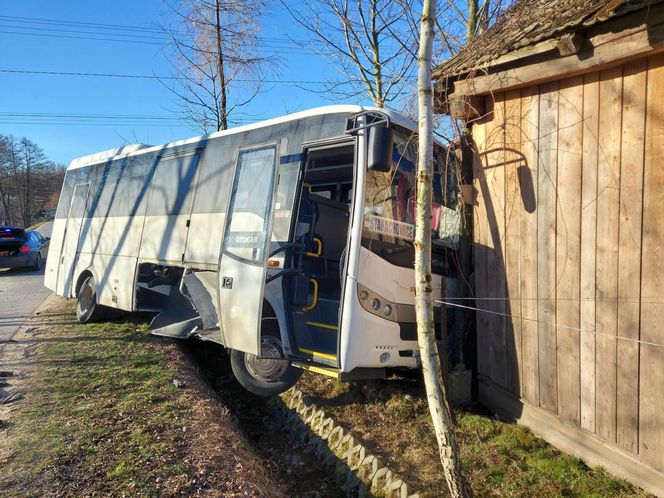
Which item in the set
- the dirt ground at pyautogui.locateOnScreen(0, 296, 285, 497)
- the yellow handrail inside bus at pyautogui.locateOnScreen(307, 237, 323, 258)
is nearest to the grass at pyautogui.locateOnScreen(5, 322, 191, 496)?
the dirt ground at pyautogui.locateOnScreen(0, 296, 285, 497)

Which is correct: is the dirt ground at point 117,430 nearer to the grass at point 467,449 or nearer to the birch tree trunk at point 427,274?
the grass at point 467,449

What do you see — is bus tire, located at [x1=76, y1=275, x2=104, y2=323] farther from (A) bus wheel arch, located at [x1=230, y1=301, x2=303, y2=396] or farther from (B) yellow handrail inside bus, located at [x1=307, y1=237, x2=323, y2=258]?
(B) yellow handrail inside bus, located at [x1=307, y1=237, x2=323, y2=258]

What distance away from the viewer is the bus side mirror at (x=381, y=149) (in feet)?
14.4

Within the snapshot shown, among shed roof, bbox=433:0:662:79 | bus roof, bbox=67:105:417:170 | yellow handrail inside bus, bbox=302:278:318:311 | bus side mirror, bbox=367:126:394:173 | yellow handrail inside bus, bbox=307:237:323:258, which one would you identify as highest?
shed roof, bbox=433:0:662:79

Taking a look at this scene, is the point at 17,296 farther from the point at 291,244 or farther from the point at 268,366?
the point at 291,244

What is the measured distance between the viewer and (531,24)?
4.68 m

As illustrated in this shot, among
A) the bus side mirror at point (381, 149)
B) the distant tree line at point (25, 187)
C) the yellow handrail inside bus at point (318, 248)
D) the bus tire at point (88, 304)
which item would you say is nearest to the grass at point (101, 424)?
the bus tire at point (88, 304)

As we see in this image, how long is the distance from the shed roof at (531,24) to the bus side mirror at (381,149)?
1.38m

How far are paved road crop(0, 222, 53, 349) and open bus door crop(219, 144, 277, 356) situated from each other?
189 inches

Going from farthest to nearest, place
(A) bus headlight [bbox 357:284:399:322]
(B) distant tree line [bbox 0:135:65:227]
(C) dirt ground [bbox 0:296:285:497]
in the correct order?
1. (B) distant tree line [bbox 0:135:65:227]
2. (A) bus headlight [bbox 357:284:399:322]
3. (C) dirt ground [bbox 0:296:285:497]

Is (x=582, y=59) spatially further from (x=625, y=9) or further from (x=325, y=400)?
(x=325, y=400)

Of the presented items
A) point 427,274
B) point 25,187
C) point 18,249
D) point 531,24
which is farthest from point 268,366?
point 25,187

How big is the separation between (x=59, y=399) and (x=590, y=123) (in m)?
5.95

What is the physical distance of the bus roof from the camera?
5.07 m
